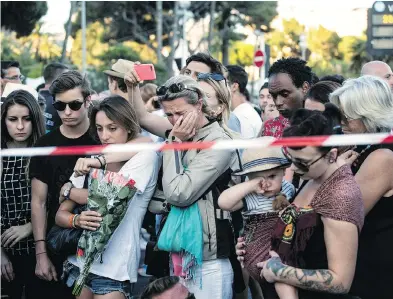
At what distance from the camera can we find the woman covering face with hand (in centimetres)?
521

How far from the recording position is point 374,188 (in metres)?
3.75

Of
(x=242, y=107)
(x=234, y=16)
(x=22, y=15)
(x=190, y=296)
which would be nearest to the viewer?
(x=190, y=296)

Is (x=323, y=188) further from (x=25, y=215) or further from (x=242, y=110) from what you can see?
(x=242, y=110)

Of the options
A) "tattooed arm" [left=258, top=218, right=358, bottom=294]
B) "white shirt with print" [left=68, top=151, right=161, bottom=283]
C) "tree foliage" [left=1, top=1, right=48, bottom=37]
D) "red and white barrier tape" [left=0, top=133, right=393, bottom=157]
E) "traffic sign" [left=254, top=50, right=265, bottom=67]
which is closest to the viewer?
"tattooed arm" [left=258, top=218, right=358, bottom=294]

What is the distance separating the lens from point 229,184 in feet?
14.5

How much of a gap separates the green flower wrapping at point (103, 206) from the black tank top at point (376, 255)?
4.46ft

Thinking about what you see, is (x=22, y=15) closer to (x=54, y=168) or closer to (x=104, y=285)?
(x=54, y=168)

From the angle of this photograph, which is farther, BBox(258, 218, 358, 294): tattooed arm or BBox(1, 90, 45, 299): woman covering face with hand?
BBox(1, 90, 45, 299): woman covering face with hand

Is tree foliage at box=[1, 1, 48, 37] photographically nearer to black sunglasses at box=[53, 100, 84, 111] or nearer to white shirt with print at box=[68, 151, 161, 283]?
black sunglasses at box=[53, 100, 84, 111]

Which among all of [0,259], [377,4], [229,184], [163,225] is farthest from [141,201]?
[377,4]

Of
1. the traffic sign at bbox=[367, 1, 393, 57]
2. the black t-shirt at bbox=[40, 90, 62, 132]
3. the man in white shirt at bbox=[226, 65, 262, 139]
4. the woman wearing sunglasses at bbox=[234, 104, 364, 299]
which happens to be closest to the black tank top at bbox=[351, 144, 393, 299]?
the woman wearing sunglasses at bbox=[234, 104, 364, 299]

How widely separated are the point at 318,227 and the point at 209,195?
102cm

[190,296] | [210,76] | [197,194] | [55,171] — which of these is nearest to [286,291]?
[190,296]

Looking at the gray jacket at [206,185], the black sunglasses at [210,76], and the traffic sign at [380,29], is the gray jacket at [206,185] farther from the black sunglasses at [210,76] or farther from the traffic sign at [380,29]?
the traffic sign at [380,29]
